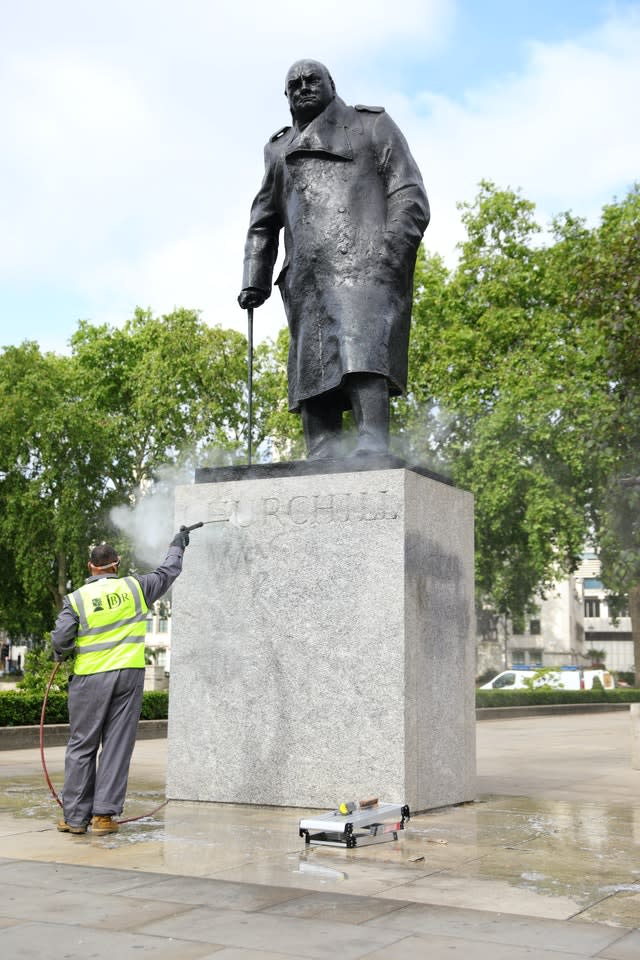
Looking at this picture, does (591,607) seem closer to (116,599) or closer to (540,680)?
(540,680)

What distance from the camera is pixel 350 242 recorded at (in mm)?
8539

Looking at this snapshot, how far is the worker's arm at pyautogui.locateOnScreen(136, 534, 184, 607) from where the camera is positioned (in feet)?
23.6

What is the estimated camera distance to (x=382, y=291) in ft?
27.9

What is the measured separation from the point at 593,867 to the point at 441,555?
304 centimetres

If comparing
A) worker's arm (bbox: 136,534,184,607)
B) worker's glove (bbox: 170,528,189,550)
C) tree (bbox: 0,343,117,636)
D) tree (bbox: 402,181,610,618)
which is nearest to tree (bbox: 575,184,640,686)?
worker's glove (bbox: 170,528,189,550)

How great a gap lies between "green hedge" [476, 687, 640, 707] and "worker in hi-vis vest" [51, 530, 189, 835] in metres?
21.4

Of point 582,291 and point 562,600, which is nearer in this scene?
point 582,291

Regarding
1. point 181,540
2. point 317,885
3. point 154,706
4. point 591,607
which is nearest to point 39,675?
point 154,706

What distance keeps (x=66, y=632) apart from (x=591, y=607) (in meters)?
92.2

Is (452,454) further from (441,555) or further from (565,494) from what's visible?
(441,555)

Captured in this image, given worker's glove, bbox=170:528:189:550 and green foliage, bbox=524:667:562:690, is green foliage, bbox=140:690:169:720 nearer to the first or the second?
worker's glove, bbox=170:528:189:550

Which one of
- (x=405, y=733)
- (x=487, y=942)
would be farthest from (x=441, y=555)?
(x=487, y=942)

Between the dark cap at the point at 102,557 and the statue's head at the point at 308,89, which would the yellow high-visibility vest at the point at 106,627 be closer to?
the dark cap at the point at 102,557

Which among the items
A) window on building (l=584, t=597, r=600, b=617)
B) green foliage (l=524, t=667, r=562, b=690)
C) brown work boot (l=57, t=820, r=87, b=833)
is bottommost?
brown work boot (l=57, t=820, r=87, b=833)
